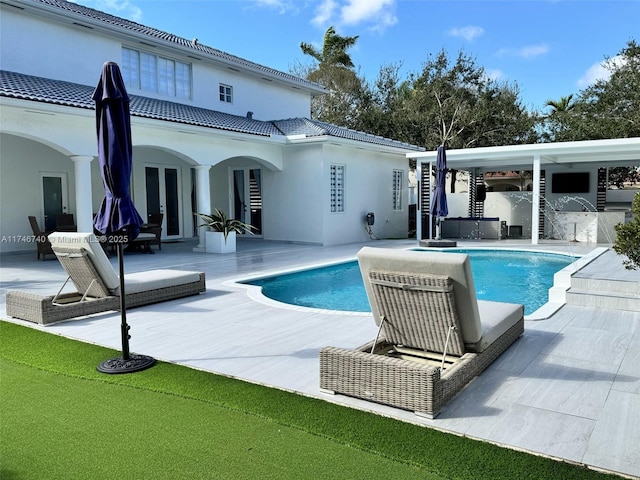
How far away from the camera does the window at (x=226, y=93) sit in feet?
66.3

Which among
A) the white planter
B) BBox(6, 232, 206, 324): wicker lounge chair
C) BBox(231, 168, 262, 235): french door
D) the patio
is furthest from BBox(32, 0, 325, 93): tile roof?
BBox(6, 232, 206, 324): wicker lounge chair

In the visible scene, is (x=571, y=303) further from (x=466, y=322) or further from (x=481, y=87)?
(x=481, y=87)

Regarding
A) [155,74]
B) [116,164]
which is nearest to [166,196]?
[155,74]

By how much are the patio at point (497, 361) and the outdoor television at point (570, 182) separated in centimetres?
1424

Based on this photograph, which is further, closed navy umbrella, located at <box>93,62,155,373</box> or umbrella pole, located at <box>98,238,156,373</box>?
closed navy umbrella, located at <box>93,62,155,373</box>

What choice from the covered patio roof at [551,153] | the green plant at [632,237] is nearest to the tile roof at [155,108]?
the covered patio roof at [551,153]

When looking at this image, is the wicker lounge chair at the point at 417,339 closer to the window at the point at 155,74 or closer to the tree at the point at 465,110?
the window at the point at 155,74

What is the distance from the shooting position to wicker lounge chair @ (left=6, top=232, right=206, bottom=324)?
6695 mm

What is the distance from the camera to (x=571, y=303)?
7.56 metres

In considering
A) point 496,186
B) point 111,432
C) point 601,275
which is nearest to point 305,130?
point 601,275

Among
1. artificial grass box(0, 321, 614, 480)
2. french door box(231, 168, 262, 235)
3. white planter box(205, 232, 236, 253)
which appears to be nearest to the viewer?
artificial grass box(0, 321, 614, 480)

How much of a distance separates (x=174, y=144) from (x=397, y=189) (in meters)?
10.5

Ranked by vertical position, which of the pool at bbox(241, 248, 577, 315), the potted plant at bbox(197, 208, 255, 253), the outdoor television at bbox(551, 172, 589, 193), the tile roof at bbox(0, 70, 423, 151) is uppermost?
the tile roof at bbox(0, 70, 423, 151)

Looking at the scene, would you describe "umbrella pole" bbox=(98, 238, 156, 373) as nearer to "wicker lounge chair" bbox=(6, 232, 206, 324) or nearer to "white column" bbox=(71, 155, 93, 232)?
"wicker lounge chair" bbox=(6, 232, 206, 324)
